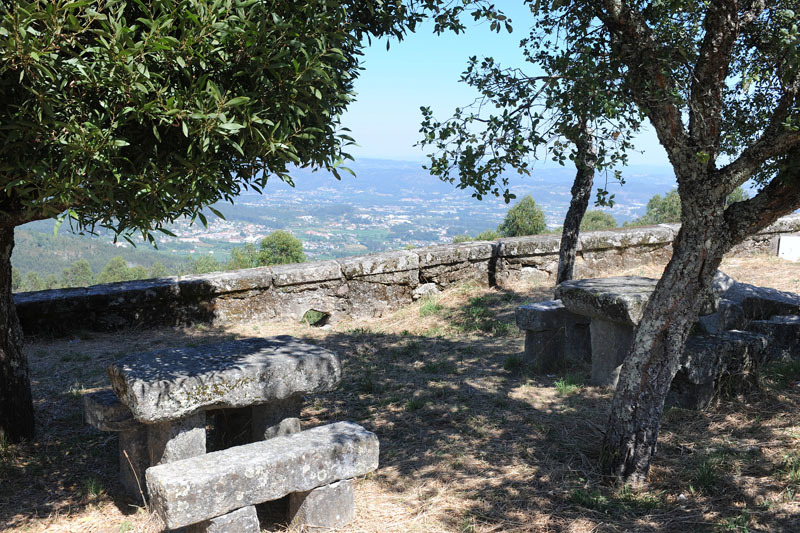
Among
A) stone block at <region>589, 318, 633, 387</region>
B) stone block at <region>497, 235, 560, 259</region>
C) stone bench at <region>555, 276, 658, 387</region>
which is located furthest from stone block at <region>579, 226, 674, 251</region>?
stone block at <region>589, 318, 633, 387</region>

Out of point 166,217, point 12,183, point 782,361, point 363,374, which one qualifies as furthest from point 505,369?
point 12,183

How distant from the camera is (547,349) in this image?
21.5 feet

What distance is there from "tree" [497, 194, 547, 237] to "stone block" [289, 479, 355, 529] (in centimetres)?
1772

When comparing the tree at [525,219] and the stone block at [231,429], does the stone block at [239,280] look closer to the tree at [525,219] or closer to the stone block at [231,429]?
the stone block at [231,429]

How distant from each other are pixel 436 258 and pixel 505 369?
125 inches

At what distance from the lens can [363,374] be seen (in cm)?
671

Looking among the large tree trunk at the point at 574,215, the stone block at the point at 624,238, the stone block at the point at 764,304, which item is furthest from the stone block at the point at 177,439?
the stone block at the point at 624,238

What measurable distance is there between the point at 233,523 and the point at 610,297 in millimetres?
3612

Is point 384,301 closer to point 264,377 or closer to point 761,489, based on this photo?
point 264,377

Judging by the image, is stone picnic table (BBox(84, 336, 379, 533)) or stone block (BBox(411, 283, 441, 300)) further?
stone block (BBox(411, 283, 441, 300))

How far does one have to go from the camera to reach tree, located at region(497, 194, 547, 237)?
21.6 m

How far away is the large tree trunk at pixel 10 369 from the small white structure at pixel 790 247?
11.5m

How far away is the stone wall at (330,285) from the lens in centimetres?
788

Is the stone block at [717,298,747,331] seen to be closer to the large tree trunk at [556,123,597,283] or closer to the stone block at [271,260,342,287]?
the large tree trunk at [556,123,597,283]
